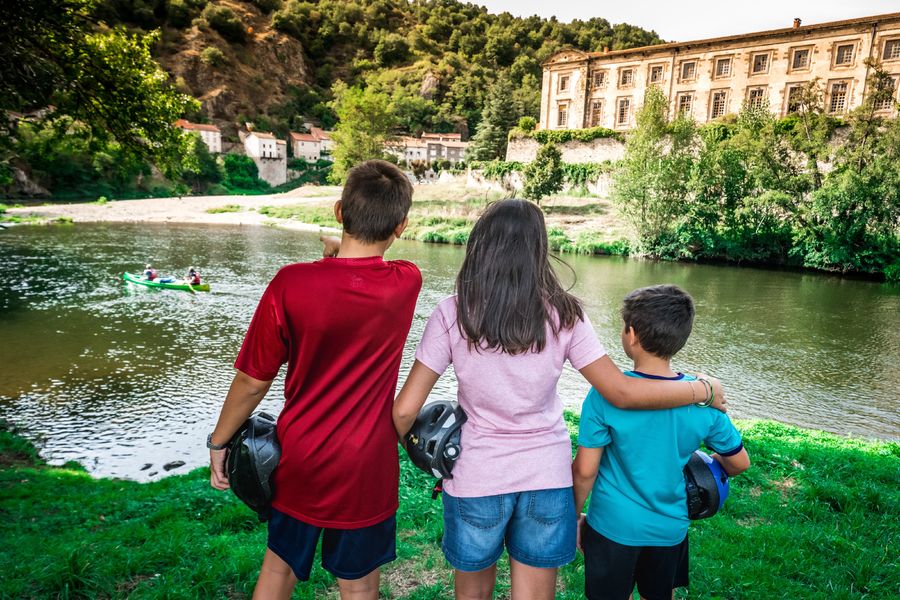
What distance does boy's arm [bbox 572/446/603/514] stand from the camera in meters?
2.24

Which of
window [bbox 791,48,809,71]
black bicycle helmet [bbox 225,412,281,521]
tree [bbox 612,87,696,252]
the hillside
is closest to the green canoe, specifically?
black bicycle helmet [bbox 225,412,281,521]

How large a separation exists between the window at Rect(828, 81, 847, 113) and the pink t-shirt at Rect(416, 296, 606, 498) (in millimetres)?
49429

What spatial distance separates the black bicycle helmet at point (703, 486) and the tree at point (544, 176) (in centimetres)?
3972

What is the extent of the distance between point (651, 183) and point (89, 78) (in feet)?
96.6

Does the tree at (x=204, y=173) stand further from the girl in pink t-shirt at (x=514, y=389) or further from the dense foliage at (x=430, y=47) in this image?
the girl in pink t-shirt at (x=514, y=389)

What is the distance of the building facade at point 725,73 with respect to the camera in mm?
38875

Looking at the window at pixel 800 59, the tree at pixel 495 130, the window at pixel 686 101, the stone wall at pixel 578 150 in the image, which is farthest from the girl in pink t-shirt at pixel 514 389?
the tree at pixel 495 130

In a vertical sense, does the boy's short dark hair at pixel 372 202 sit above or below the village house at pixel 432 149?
below

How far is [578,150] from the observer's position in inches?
1880

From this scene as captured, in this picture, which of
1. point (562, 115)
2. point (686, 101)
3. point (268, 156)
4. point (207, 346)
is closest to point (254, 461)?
point (207, 346)

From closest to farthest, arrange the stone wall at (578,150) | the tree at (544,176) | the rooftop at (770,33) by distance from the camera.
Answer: the rooftop at (770,33)
the tree at (544,176)
the stone wall at (578,150)

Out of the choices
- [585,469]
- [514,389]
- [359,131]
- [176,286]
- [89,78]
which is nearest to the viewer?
[514,389]

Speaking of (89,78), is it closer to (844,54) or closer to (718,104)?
(718,104)

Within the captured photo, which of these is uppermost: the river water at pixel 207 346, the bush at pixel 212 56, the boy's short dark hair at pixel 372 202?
the bush at pixel 212 56
